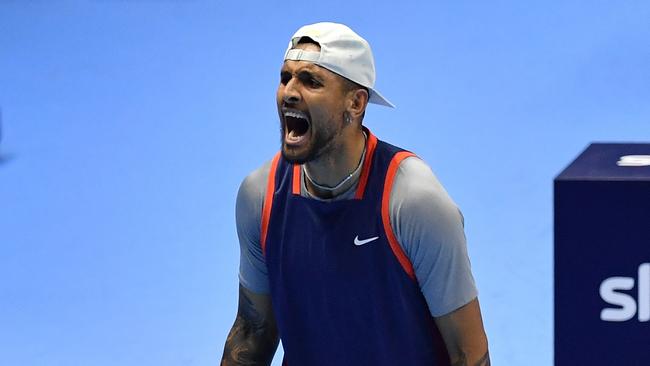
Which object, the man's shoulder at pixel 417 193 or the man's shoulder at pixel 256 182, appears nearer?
the man's shoulder at pixel 417 193

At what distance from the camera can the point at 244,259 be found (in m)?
3.01

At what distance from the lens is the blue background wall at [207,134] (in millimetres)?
5703

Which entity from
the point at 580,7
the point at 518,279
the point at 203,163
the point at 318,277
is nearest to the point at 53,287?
the point at 203,163

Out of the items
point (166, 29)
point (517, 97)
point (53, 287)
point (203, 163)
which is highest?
point (166, 29)

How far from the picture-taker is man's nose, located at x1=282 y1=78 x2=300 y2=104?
2688mm

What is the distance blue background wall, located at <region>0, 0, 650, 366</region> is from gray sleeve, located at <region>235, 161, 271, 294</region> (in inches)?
90.8

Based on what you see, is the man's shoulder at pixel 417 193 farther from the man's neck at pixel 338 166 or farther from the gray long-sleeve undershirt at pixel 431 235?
the man's neck at pixel 338 166

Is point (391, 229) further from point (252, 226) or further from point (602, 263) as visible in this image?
point (602, 263)

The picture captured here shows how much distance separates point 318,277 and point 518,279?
301 centimetres

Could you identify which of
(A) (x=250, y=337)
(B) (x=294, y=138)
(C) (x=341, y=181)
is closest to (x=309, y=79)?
(B) (x=294, y=138)

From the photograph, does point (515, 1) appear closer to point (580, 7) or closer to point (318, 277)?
point (580, 7)

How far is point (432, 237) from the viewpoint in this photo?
8.68 ft

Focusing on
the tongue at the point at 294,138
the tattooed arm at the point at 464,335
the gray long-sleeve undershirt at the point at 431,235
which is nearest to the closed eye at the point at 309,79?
the tongue at the point at 294,138

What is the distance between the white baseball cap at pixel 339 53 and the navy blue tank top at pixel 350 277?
0.57 feet
